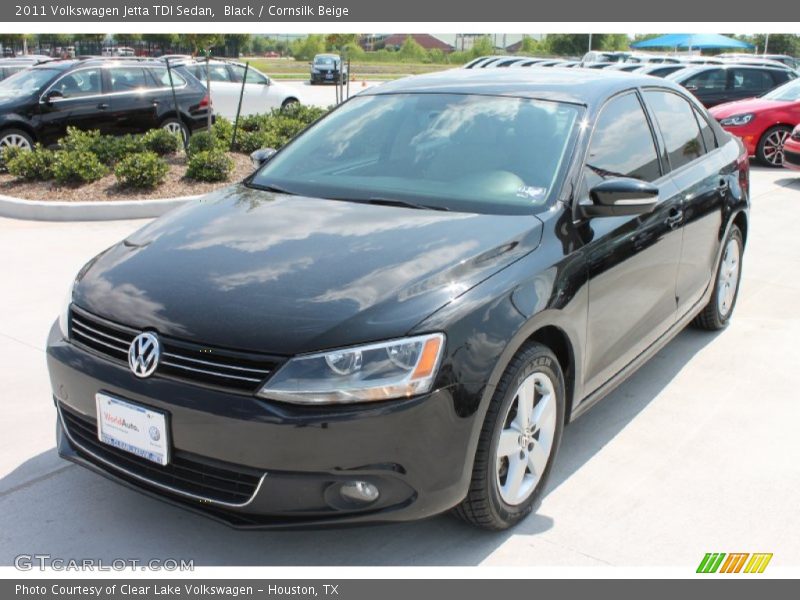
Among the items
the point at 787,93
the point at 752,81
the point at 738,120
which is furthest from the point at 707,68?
the point at 738,120

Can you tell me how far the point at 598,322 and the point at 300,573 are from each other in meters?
1.58

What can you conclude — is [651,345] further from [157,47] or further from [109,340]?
[157,47]

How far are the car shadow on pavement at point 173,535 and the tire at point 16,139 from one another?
28.9ft

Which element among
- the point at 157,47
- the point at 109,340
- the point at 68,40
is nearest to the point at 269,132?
the point at 109,340

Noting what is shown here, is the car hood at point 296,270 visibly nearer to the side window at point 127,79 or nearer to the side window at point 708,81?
the side window at point 127,79

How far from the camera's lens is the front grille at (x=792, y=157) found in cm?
1131

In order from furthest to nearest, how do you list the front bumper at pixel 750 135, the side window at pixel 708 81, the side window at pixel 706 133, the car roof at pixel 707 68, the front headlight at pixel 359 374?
the side window at pixel 708 81, the car roof at pixel 707 68, the front bumper at pixel 750 135, the side window at pixel 706 133, the front headlight at pixel 359 374

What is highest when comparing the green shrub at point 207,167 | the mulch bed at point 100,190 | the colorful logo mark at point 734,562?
the green shrub at point 207,167

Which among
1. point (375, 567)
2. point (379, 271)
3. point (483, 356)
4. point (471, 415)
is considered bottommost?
point (375, 567)

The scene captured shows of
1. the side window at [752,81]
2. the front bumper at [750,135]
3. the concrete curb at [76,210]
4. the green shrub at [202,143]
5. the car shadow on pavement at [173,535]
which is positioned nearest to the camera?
the car shadow on pavement at [173,535]

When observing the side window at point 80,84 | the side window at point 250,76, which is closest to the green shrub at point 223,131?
the side window at point 80,84

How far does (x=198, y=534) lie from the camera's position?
128 inches

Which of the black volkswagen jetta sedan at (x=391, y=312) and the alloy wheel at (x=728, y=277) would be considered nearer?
the black volkswagen jetta sedan at (x=391, y=312)

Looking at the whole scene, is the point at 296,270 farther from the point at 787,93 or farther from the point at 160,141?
the point at 787,93
